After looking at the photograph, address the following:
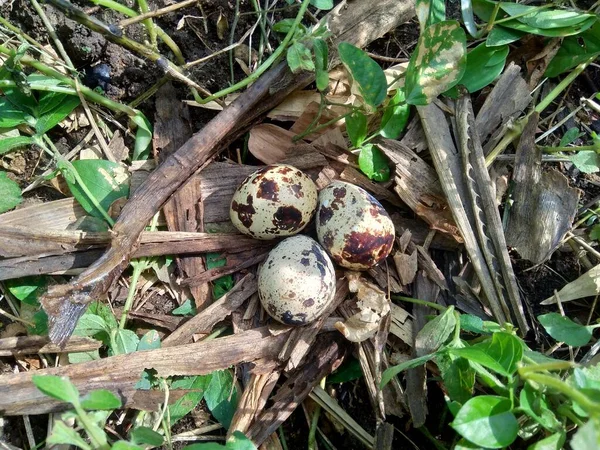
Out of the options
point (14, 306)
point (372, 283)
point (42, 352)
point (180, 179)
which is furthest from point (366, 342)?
point (14, 306)

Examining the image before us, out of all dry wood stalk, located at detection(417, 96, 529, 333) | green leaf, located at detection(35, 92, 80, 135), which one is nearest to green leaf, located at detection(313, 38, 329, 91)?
dry wood stalk, located at detection(417, 96, 529, 333)

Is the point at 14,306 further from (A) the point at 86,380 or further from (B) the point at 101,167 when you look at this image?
(B) the point at 101,167

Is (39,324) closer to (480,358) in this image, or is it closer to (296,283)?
(296,283)

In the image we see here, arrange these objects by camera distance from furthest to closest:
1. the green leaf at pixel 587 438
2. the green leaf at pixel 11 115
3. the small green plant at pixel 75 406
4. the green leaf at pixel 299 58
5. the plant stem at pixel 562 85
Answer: the plant stem at pixel 562 85
the green leaf at pixel 11 115
the green leaf at pixel 299 58
the small green plant at pixel 75 406
the green leaf at pixel 587 438

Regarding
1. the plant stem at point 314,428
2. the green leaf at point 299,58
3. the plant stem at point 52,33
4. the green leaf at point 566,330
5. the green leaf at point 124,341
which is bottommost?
the plant stem at point 314,428

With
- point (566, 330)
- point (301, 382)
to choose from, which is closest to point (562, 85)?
point (566, 330)

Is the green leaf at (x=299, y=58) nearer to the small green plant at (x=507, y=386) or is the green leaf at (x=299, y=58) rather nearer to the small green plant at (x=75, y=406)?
the small green plant at (x=507, y=386)

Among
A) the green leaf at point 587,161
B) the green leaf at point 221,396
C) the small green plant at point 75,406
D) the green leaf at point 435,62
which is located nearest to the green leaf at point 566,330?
the green leaf at point 587,161

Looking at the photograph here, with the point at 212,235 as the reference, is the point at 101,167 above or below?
above
